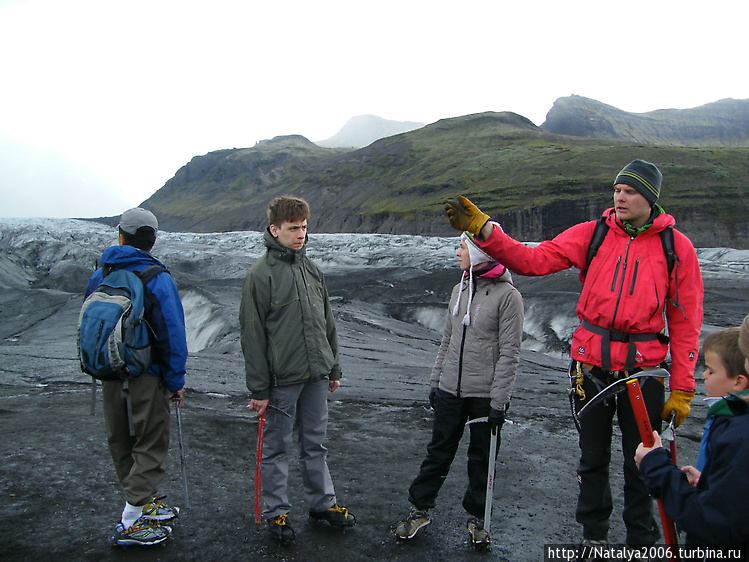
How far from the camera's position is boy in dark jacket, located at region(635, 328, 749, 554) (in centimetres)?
184

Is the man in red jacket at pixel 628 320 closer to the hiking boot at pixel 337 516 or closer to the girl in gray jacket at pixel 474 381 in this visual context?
the girl in gray jacket at pixel 474 381

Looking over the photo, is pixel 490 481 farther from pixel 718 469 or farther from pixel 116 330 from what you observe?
pixel 116 330

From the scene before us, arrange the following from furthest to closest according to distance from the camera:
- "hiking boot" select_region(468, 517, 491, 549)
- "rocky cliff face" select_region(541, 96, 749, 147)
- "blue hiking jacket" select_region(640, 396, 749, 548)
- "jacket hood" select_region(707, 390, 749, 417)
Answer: "rocky cliff face" select_region(541, 96, 749, 147) < "hiking boot" select_region(468, 517, 491, 549) < "jacket hood" select_region(707, 390, 749, 417) < "blue hiking jacket" select_region(640, 396, 749, 548)

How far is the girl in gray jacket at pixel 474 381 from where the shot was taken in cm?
344

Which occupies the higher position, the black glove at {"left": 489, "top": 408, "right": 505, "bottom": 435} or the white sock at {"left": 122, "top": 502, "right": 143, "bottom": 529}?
the black glove at {"left": 489, "top": 408, "right": 505, "bottom": 435}

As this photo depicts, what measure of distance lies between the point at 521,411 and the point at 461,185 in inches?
2123

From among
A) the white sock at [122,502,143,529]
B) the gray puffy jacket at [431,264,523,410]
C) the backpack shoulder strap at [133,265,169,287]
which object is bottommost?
the white sock at [122,502,143,529]

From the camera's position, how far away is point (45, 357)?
32.0 ft

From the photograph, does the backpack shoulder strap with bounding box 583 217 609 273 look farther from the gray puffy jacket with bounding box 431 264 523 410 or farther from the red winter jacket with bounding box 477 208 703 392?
the gray puffy jacket with bounding box 431 264 523 410

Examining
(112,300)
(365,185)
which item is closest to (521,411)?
(112,300)

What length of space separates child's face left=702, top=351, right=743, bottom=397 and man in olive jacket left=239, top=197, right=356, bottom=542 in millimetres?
2107

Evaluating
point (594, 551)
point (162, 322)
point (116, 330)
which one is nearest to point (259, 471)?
point (162, 322)

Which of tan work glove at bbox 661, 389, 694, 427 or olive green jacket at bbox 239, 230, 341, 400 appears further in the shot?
olive green jacket at bbox 239, 230, 341, 400

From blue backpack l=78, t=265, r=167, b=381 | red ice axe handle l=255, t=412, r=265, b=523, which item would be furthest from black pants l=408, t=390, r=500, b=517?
blue backpack l=78, t=265, r=167, b=381
